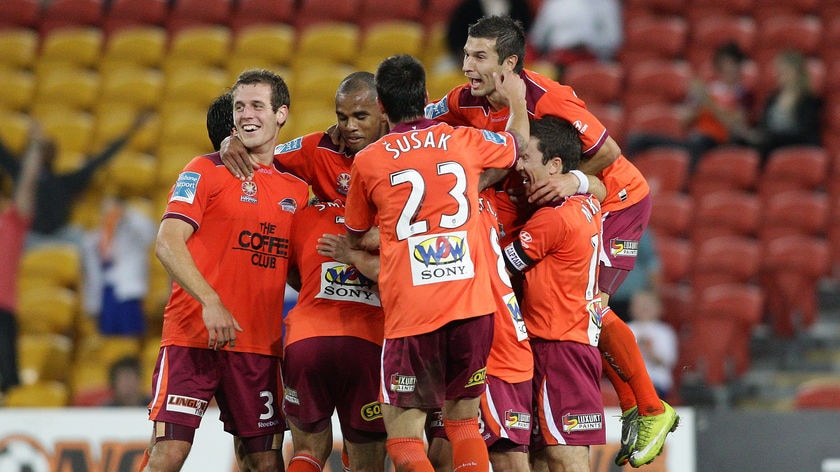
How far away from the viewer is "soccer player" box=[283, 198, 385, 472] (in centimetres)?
566

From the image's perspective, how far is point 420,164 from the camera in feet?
16.8

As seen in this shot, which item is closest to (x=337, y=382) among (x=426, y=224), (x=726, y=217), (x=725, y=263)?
(x=426, y=224)

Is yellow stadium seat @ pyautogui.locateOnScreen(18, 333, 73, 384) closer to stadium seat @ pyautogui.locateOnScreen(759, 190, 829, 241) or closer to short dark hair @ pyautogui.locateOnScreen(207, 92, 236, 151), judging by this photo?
short dark hair @ pyautogui.locateOnScreen(207, 92, 236, 151)

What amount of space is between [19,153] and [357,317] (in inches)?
290

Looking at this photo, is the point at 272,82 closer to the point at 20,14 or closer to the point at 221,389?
the point at 221,389

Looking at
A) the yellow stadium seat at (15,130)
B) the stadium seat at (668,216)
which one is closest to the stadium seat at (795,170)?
the stadium seat at (668,216)

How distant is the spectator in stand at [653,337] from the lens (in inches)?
355

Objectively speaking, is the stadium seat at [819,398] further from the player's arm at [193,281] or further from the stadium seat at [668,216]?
the player's arm at [193,281]

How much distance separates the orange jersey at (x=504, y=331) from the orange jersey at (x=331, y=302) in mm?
627

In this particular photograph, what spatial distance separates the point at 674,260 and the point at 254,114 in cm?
591

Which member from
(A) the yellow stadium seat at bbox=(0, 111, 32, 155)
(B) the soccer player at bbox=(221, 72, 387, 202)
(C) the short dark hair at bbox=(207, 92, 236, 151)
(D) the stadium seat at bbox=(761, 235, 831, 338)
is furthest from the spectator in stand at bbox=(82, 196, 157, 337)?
(D) the stadium seat at bbox=(761, 235, 831, 338)

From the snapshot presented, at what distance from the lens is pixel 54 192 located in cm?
1110

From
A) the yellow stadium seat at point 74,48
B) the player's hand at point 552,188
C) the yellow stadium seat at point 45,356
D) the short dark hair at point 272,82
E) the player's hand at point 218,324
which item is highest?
the yellow stadium seat at point 74,48

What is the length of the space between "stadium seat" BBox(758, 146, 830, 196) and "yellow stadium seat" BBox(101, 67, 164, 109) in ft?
21.9
